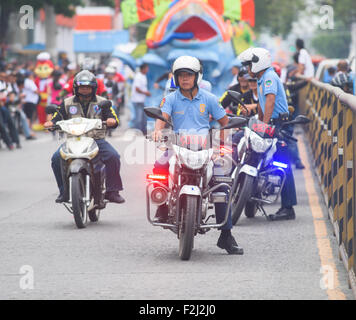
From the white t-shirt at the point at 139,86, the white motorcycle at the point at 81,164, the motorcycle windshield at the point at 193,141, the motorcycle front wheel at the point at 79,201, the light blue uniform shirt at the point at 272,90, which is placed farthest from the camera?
the white t-shirt at the point at 139,86

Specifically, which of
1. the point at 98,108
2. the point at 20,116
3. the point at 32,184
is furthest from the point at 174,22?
the point at 98,108

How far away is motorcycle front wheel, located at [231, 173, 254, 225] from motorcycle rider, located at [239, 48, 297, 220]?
2.59 feet

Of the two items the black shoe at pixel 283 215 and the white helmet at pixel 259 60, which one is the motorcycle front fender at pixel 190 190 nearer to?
the white helmet at pixel 259 60

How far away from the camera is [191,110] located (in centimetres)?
912

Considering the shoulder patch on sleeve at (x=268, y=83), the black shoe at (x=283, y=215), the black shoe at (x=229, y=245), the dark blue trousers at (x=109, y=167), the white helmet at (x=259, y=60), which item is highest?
the white helmet at (x=259, y=60)

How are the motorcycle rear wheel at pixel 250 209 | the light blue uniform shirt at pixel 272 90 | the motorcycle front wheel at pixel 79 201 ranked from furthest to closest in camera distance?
the motorcycle rear wheel at pixel 250 209 → the light blue uniform shirt at pixel 272 90 → the motorcycle front wheel at pixel 79 201

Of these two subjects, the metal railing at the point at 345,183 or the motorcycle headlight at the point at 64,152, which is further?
the motorcycle headlight at the point at 64,152

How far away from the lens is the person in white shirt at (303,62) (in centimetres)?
2077

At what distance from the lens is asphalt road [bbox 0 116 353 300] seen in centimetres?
760

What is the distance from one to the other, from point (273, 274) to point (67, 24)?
232ft

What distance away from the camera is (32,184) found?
15.7 metres

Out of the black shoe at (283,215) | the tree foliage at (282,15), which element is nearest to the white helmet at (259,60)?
the black shoe at (283,215)

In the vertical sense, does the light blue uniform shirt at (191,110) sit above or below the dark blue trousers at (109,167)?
above

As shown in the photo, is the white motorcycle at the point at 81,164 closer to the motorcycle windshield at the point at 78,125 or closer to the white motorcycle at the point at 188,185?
the motorcycle windshield at the point at 78,125
